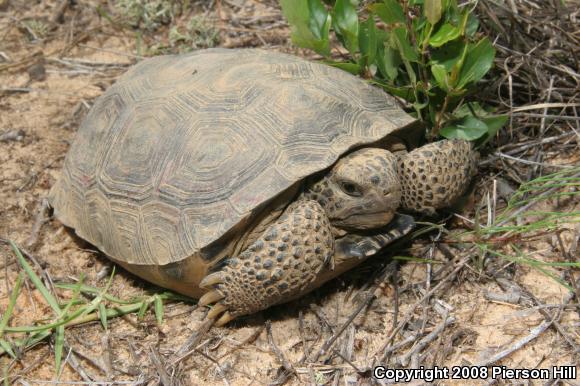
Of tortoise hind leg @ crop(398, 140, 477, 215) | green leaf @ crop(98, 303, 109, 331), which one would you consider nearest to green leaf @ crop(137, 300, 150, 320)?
green leaf @ crop(98, 303, 109, 331)

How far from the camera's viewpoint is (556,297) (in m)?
2.67

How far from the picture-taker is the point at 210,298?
2.74 metres

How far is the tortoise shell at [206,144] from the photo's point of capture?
8.63ft

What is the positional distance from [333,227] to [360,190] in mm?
273

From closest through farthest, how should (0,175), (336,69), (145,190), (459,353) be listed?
1. (459,353)
2. (145,190)
3. (336,69)
4. (0,175)

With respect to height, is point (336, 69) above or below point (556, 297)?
above

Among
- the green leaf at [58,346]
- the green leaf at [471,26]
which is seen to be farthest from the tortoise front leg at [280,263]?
the green leaf at [471,26]

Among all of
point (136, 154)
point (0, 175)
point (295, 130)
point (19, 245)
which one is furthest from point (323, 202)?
point (0, 175)

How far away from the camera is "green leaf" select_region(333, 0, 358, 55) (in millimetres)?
3156

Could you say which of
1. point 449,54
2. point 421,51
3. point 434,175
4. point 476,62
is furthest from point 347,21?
point 434,175

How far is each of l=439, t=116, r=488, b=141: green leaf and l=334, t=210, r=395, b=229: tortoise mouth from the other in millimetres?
668

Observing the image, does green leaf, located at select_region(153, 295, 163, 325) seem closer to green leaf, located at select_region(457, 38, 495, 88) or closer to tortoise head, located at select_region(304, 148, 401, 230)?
tortoise head, located at select_region(304, 148, 401, 230)

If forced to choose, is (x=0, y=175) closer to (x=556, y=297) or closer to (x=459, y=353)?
(x=459, y=353)

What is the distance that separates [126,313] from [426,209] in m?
1.61
